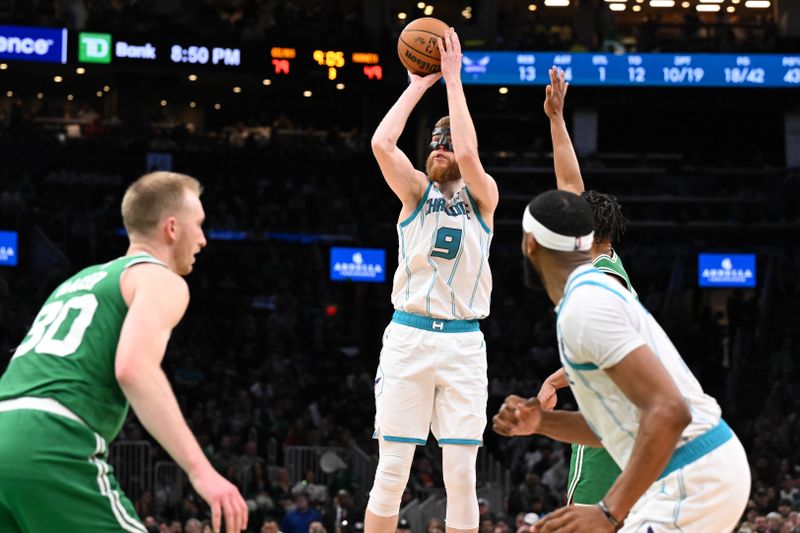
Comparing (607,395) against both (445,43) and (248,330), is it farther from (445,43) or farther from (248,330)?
(248,330)

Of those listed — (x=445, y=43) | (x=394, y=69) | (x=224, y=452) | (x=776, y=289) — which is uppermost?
(x=394, y=69)

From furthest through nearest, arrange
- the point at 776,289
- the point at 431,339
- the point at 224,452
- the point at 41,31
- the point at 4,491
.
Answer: the point at 776,289 → the point at 41,31 → the point at 224,452 → the point at 431,339 → the point at 4,491

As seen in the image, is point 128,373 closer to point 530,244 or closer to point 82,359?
point 82,359

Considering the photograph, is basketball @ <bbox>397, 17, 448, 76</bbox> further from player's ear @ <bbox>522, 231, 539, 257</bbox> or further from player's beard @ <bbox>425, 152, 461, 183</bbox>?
player's ear @ <bbox>522, 231, 539, 257</bbox>

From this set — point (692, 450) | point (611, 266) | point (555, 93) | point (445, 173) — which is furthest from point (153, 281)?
point (555, 93)

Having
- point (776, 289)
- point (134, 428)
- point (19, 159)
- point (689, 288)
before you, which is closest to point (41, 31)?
point (19, 159)

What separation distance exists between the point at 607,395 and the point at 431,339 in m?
3.03

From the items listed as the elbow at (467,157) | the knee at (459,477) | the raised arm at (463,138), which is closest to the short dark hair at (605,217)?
the raised arm at (463,138)

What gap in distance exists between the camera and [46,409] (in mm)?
4660

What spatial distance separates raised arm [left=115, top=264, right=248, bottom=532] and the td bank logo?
24304 millimetres

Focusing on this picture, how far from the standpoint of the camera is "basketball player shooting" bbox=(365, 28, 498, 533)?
24.4ft

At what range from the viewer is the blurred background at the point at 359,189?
81.9 feet

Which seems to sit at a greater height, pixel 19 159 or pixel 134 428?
pixel 19 159

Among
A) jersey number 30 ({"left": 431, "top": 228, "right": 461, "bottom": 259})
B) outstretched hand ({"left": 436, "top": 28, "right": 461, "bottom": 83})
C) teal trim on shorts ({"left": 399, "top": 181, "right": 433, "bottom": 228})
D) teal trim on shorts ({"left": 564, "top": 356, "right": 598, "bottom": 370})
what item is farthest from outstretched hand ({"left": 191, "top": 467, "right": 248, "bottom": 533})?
outstretched hand ({"left": 436, "top": 28, "right": 461, "bottom": 83})
